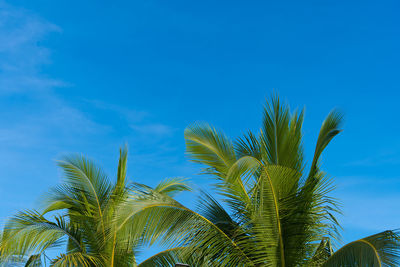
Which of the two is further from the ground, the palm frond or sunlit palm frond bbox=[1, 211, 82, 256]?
sunlit palm frond bbox=[1, 211, 82, 256]

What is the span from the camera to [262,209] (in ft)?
29.1

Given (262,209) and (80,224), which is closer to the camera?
(262,209)

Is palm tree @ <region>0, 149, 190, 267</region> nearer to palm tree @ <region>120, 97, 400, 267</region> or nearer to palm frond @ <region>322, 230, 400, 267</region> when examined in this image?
palm tree @ <region>120, 97, 400, 267</region>

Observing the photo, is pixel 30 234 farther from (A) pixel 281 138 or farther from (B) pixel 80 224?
(A) pixel 281 138

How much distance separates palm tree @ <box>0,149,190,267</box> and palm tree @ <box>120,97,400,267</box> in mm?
1278

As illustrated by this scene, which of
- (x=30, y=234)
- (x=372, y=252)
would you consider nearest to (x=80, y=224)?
(x=30, y=234)

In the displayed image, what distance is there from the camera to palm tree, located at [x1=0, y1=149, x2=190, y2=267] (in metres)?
10.8

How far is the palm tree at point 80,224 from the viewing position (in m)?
10.8

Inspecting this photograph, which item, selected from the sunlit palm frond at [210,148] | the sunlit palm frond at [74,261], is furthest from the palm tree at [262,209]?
the sunlit palm frond at [74,261]

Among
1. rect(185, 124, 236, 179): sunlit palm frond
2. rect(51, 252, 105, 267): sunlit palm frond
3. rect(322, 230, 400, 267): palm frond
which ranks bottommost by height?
rect(322, 230, 400, 267): palm frond

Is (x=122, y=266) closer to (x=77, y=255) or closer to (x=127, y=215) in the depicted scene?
(x=77, y=255)

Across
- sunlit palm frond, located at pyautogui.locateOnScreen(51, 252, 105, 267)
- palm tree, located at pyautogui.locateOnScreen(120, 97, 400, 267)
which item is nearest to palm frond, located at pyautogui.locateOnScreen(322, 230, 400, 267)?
palm tree, located at pyautogui.locateOnScreen(120, 97, 400, 267)

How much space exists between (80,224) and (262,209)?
5.68 meters

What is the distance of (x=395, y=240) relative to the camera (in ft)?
24.2
